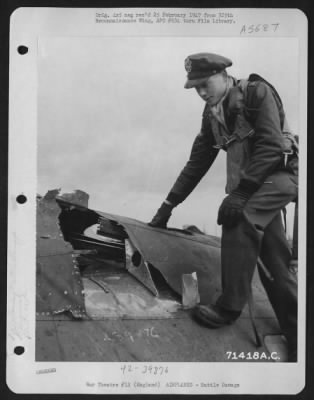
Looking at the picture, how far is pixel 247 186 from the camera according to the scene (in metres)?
1.31

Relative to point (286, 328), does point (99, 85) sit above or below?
above

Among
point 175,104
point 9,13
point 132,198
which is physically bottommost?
point 132,198

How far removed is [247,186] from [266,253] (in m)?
0.21

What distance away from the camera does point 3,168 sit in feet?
4.40

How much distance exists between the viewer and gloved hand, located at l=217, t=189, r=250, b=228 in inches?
51.7

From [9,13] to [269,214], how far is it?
3.20 ft

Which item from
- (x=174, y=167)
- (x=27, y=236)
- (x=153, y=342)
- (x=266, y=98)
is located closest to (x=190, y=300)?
(x=153, y=342)

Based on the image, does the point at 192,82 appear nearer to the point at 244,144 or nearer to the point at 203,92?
the point at 203,92

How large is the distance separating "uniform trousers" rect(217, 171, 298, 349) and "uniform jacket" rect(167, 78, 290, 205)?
0.17ft

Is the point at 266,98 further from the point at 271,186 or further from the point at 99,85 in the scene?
the point at 99,85

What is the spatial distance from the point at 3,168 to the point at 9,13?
464 millimetres

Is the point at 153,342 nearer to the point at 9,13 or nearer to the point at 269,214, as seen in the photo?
the point at 269,214

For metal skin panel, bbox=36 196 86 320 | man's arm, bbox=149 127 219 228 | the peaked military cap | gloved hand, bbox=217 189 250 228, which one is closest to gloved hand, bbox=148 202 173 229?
man's arm, bbox=149 127 219 228

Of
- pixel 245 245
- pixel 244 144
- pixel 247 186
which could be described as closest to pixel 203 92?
pixel 244 144
